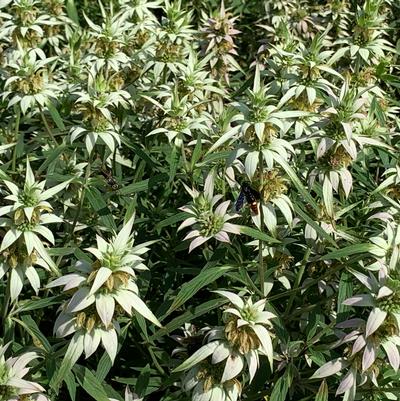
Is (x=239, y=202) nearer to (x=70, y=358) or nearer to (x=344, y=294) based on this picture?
(x=344, y=294)

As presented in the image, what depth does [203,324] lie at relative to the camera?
2703 millimetres

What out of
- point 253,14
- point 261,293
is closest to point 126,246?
point 261,293

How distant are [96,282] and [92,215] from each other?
1170 millimetres

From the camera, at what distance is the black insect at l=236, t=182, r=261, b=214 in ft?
7.35

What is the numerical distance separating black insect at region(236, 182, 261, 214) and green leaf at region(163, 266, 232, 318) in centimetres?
23

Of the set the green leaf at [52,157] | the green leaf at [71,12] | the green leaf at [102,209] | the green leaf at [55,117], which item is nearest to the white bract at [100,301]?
the green leaf at [102,209]

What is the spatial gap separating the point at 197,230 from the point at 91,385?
0.67m

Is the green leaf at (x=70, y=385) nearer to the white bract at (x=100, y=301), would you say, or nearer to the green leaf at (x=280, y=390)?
the white bract at (x=100, y=301)

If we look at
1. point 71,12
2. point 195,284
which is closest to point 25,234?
point 195,284

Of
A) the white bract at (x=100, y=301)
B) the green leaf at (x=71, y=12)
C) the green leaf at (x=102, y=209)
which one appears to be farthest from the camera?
the green leaf at (x=71, y=12)

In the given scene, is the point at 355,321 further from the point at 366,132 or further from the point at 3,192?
the point at 3,192

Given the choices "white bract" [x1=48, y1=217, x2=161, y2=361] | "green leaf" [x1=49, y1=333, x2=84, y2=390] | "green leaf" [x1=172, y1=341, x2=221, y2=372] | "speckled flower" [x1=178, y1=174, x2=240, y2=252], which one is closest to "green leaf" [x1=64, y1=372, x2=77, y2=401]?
"green leaf" [x1=49, y1=333, x2=84, y2=390]

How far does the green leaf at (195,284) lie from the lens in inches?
81.4

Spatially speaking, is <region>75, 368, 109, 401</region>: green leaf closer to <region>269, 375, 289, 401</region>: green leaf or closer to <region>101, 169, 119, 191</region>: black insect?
<region>269, 375, 289, 401</region>: green leaf
